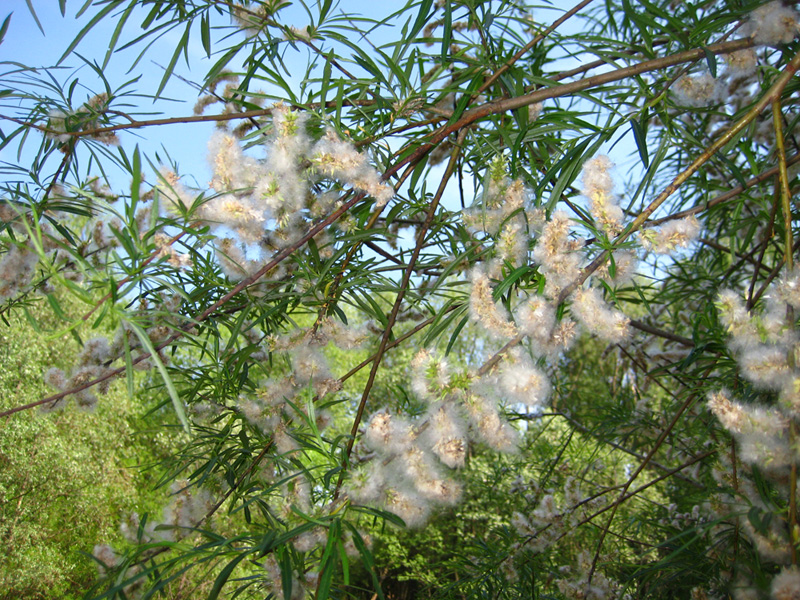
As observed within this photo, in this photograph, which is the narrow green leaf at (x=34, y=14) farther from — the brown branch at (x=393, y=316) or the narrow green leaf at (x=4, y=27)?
the brown branch at (x=393, y=316)

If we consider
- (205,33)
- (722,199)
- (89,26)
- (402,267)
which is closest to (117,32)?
(89,26)

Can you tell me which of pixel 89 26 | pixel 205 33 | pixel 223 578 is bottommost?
pixel 223 578

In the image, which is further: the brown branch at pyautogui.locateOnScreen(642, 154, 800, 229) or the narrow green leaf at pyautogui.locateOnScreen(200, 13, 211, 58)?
the narrow green leaf at pyautogui.locateOnScreen(200, 13, 211, 58)

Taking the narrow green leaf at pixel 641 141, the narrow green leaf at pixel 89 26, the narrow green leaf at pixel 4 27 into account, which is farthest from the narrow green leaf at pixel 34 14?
the narrow green leaf at pixel 641 141

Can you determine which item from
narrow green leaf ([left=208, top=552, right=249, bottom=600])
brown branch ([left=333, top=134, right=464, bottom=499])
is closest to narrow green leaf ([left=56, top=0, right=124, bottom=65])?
brown branch ([left=333, top=134, right=464, bottom=499])

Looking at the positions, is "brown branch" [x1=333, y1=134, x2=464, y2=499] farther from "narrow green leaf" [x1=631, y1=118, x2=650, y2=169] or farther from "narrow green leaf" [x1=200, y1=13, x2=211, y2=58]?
"narrow green leaf" [x1=200, y1=13, x2=211, y2=58]

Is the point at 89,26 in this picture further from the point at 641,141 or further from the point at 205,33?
the point at 641,141

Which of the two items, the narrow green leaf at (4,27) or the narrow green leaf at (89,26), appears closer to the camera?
the narrow green leaf at (89,26)

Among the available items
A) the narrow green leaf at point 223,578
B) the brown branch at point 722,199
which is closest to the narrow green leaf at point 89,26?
the narrow green leaf at point 223,578

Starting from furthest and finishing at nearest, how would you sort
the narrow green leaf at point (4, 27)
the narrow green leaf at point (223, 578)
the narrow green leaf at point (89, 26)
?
the narrow green leaf at point (4, 27) < the narrow green leaf at point (89, 26) < the narrow green leaf at point (223, 578)

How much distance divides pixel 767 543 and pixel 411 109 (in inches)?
33.6

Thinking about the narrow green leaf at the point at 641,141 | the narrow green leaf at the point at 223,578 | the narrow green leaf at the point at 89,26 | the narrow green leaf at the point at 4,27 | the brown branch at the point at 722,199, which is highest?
the narrow green leaf at the point at 4,27

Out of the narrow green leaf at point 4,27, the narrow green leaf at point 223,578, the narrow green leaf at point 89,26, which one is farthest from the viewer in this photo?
the narrow green leaf at point 4,27

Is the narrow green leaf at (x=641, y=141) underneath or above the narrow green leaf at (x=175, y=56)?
underneath
